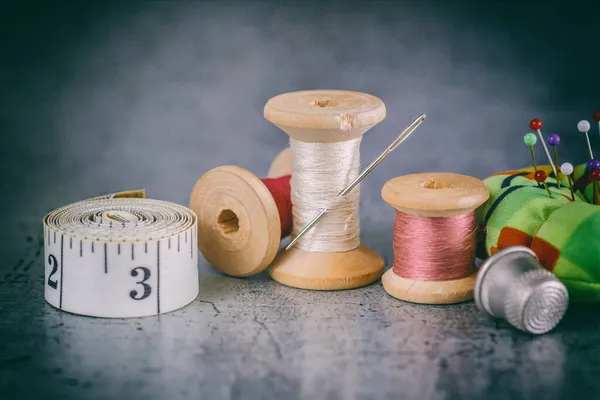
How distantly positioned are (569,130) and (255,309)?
1.71 meters

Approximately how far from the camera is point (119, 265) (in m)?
3.09

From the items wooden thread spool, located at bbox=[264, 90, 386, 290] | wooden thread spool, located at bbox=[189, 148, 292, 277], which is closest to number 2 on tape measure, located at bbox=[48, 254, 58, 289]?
→ wooden thread spool, located at bbox=[189, 148, 292, 277]

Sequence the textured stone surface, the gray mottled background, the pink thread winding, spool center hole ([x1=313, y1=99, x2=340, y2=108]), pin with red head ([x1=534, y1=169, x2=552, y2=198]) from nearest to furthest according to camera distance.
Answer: the textured stone surface
the pink thread winding
pin with red head ([x1=534, y1=169, x2=552, y2=198])
spool center hole ([x1=313, y1=99, x2=340, y2=108])
the gray mottled background

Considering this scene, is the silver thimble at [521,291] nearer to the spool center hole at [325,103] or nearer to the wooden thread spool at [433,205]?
the wooden thread spool at [433,205]

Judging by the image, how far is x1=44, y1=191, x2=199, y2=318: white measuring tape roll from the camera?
309cm

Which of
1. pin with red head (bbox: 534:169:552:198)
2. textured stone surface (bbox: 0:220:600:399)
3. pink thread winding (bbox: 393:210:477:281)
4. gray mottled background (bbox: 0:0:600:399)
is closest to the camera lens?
textured stone surface (bbox: 0:220:600:399)

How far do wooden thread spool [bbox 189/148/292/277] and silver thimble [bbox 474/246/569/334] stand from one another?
2.12 ft

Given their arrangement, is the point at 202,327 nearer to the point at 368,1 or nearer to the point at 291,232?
the point at 291,232

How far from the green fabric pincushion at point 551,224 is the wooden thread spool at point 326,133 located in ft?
1.27

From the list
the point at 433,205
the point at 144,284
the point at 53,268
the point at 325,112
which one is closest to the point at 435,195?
the point at 433,205

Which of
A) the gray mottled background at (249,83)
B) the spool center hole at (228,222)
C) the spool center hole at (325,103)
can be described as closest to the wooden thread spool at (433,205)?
the spool center hole at (325,103)

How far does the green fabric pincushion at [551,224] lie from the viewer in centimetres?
308

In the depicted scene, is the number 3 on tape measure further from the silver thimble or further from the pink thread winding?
the silver thimble

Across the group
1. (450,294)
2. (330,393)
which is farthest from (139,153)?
(330,393)
